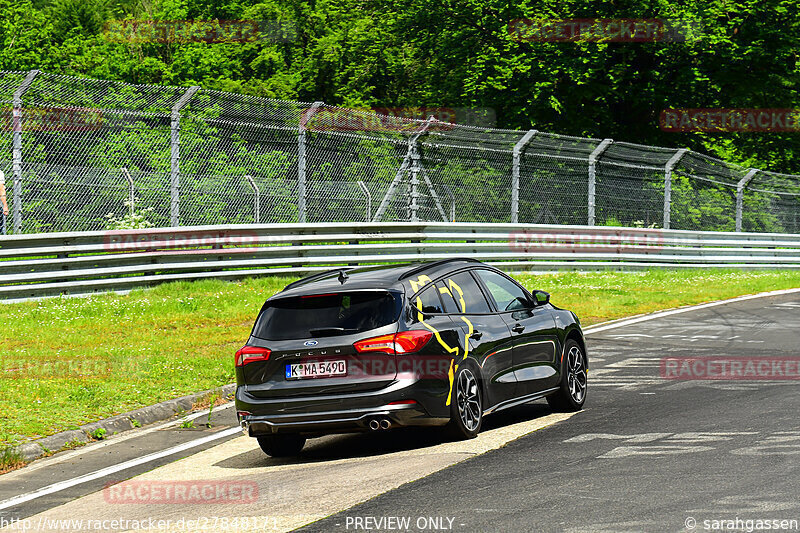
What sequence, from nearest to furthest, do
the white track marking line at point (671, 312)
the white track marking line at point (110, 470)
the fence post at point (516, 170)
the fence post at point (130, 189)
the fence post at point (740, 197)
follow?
the white track marking line at point (110, 470), the white track marking line at point (671, 312), the fence post at point (130, 189), the fence post at point (516, 170), the fence post at point (740, 197)

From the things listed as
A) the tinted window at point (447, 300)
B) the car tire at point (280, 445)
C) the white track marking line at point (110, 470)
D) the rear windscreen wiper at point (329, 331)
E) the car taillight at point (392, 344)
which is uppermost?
the tinted window at point (447, 300)

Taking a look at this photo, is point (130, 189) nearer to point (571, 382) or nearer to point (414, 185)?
point (414, 185)

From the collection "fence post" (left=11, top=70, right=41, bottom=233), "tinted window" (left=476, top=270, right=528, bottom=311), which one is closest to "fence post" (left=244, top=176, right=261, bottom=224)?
"fence post" (left=11, top=70, right=41, bottom=233)

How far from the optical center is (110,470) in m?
8.34

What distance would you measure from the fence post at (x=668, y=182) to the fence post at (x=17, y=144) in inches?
608

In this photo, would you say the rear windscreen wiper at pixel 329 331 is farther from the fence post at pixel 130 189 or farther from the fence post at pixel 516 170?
the fence post at pixel 516 170

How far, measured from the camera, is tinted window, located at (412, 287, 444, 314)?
8.66 meters

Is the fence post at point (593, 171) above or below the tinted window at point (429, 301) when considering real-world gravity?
above

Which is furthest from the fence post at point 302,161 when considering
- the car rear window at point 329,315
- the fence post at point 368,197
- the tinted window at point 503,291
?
the car rear window at point 329,315

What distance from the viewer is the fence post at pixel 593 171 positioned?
24.9 m

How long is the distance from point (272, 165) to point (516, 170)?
638 centimetres

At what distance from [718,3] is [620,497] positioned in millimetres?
33349

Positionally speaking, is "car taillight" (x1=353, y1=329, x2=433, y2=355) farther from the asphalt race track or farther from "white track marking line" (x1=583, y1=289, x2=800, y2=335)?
"white track marking line" (x1=583, y1=289, x2=800, y2=335)

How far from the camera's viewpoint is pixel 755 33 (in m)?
37.6
